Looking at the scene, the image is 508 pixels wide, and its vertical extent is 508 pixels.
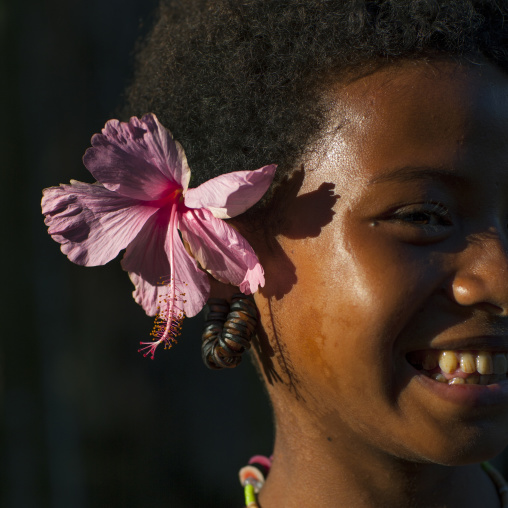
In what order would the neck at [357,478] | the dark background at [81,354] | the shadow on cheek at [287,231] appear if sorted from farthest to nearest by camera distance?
the dark background at [81,354] → the neck at [357,478] → the shadow on cheek at [287,231]

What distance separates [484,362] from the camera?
131 cm

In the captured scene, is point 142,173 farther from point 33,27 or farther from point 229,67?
point 33,27

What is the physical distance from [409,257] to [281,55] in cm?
48

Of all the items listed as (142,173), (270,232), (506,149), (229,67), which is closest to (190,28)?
(229,67)

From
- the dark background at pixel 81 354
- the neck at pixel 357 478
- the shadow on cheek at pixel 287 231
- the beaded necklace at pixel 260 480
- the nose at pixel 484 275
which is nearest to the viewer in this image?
the nose at pixel 484 275

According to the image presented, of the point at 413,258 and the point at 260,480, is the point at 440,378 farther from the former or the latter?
the point at 260,480

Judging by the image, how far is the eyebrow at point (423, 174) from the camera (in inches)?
50.5

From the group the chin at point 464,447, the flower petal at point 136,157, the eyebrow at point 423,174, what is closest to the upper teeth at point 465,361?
the chin at point 464,447

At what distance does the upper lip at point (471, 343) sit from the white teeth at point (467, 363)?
1 centimetres

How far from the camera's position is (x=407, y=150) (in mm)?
1293

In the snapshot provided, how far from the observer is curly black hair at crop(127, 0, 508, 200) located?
4.50 ft

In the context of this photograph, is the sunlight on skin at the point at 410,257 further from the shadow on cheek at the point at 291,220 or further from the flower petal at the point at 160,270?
the flower petal at the point at 160,270

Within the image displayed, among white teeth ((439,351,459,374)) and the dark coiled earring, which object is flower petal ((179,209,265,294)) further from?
white teeth ((439,351,459,374))

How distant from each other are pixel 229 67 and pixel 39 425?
1709 millimetres
